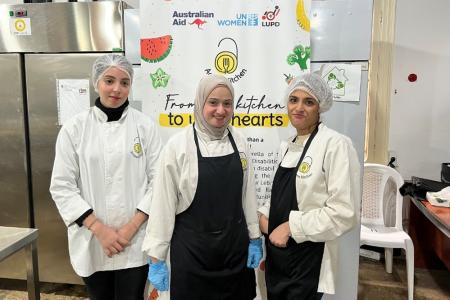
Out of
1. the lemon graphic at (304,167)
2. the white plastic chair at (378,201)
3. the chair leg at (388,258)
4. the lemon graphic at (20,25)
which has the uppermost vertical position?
the lemon graphic at (20,25)

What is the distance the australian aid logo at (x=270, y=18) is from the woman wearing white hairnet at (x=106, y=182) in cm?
71

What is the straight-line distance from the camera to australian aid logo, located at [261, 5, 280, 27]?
68.3 inches

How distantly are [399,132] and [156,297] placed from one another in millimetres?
2431

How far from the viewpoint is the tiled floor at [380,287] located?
2523 millimetres

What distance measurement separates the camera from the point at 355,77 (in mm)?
1797

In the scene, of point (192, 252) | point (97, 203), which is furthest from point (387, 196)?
point (97, 203)

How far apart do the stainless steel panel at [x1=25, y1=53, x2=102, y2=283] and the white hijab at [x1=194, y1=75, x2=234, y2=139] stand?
116cm

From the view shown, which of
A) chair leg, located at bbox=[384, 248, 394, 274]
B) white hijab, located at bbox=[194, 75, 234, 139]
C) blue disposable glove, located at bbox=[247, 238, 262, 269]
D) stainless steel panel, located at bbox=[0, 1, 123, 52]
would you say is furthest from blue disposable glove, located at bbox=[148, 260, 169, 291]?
chair leg, located at bbox=[384, 248, 394, 274]

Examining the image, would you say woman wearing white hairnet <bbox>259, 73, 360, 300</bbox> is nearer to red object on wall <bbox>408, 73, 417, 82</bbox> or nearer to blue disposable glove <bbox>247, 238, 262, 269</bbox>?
blue disposable glove <bbox>247, 238, 262, 269</bbox>

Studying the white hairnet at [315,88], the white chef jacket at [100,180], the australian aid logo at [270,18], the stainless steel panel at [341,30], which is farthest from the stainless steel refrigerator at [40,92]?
the white hairnet at [315,88]

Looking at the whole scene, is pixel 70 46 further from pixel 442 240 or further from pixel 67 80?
pixel 442 240

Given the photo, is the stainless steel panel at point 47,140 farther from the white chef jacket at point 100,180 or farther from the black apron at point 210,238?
the black apron at point 210,238

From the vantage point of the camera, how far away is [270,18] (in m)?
1.74

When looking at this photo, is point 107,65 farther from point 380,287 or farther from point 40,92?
point 380,287
